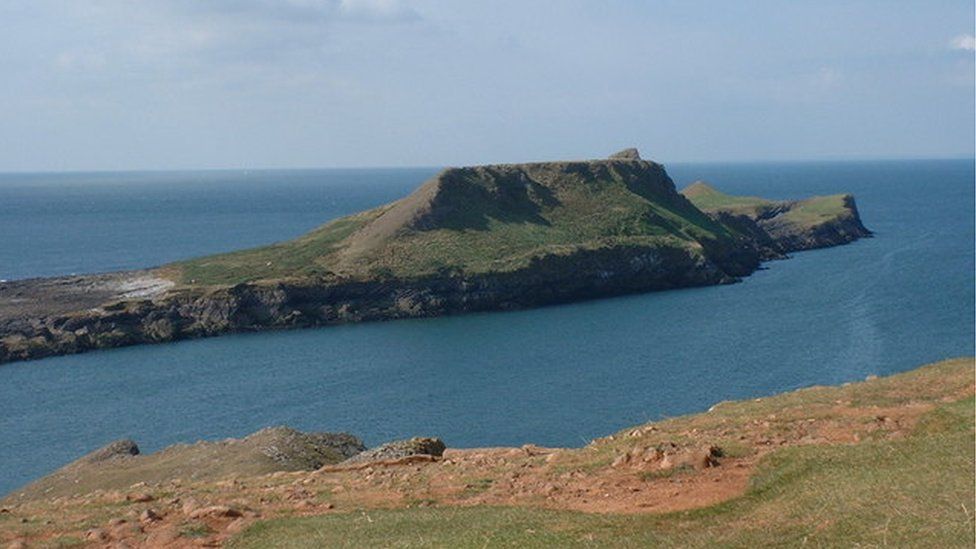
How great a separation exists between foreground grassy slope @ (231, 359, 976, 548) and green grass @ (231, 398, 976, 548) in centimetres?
2

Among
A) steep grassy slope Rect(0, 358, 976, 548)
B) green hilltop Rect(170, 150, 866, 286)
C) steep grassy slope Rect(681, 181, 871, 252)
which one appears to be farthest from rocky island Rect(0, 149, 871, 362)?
steep grassy slope Rect(0, 358, 976, 548)

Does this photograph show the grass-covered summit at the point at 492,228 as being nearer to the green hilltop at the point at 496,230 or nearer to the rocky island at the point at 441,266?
the green hilltop at the point at 496,230

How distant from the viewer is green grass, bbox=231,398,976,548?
60.4 ft

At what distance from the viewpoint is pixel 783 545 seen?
1822cm

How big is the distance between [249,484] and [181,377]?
214ft

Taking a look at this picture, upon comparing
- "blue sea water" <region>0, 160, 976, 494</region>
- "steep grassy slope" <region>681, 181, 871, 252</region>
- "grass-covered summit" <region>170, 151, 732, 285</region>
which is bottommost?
"blue sea water" <region>0, 160, 976, 494</region>

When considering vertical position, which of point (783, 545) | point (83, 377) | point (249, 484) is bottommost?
point (83, 377)

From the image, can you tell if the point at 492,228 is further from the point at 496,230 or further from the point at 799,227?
the point at 799,227

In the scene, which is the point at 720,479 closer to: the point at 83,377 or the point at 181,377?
the point at 181,377

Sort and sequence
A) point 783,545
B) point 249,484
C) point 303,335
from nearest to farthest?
point 783,545, point 249,484, point 303,335

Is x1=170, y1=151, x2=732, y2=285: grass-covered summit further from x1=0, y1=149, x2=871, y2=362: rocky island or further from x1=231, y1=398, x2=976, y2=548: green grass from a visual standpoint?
x1=231, y1=398, x2=976, y2=548: green grass

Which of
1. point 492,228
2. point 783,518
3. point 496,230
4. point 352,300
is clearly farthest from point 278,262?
point 783,518

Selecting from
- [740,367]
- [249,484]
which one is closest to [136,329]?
[740,367]

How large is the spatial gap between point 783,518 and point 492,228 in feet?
416
